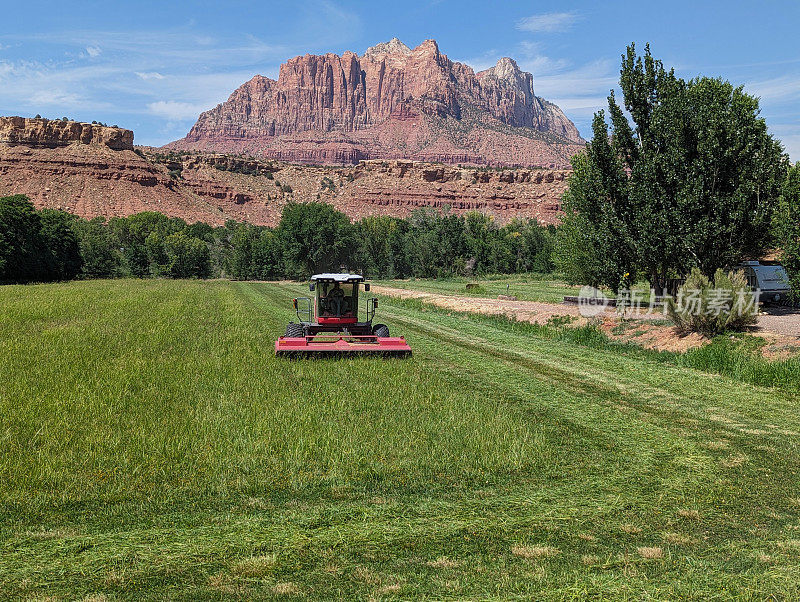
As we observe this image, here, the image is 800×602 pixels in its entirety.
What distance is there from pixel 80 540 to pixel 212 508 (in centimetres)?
141

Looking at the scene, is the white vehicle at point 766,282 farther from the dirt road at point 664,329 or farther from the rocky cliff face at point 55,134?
the rocky cliff face at point 55,134

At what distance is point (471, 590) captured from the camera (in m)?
5.30

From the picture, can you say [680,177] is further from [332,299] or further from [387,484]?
[387,484]

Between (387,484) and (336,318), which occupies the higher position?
(336,318)

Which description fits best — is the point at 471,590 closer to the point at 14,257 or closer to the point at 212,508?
the point at 212,508

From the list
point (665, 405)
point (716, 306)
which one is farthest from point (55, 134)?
point (665, 405)

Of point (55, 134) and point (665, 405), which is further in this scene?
point (55, 134)

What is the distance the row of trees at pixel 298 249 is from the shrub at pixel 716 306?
226ft

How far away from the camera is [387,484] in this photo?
787 centimetres

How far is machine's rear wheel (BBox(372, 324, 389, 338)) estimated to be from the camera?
20094mm

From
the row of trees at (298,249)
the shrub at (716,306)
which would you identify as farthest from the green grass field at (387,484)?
the row of trees at (298,249)

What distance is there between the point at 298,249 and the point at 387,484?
3355 inches

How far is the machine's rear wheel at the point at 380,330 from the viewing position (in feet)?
65.9

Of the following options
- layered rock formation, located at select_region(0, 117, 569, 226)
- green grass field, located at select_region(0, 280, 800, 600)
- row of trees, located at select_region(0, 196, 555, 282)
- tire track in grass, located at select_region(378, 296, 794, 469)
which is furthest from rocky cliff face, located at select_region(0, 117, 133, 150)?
tire track in grass, located at select_region(378, 296, 794, 469)
